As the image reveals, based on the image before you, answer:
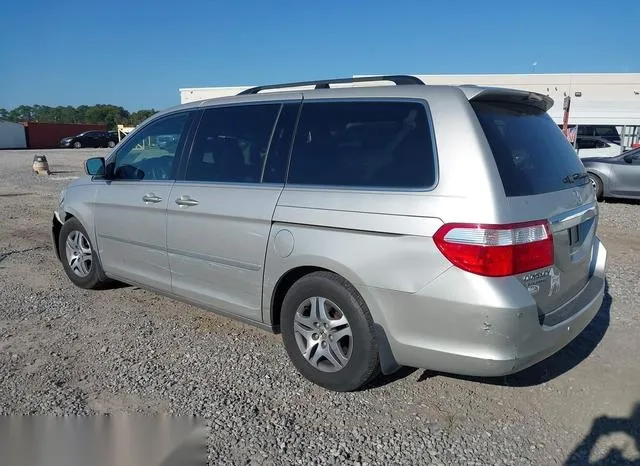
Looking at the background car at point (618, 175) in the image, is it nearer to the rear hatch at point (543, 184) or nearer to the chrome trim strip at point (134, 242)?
the rear hatch at point (543, 184)

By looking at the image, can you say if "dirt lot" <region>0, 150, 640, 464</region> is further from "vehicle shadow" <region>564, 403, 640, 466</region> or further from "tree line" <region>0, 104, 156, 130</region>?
"tree line" <region>0, 104, 156, 130</region>

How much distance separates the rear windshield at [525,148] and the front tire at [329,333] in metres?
1.10

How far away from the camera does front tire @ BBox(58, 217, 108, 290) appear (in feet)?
16.6

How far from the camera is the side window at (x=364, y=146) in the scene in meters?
2.92

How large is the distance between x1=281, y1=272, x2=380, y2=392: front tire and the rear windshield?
3.61 ft

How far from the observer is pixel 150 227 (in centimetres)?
425

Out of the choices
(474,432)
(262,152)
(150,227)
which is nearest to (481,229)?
(474,432)

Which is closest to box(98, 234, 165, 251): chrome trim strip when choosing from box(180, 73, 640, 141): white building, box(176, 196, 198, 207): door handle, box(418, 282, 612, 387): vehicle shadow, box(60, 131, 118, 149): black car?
box(176, 196, 198, 207): door handle

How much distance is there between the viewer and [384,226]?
2.85 metres

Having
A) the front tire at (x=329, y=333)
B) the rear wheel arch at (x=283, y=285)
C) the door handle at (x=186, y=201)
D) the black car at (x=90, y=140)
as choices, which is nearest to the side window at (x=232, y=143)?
the door handle at (x=186, y=201)

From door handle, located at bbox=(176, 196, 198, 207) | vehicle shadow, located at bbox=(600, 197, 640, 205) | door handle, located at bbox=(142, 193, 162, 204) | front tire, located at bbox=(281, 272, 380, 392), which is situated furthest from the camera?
vehicle shadow, located at bbox=(600, 197, 640, 205)

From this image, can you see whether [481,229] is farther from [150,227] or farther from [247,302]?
[150,227]

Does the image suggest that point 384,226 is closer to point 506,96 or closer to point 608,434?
point 506,96

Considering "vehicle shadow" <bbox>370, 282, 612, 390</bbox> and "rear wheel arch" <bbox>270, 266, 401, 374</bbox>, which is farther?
"vehicle shadow" <bbox>370, 282, 612, 390</bbox>
